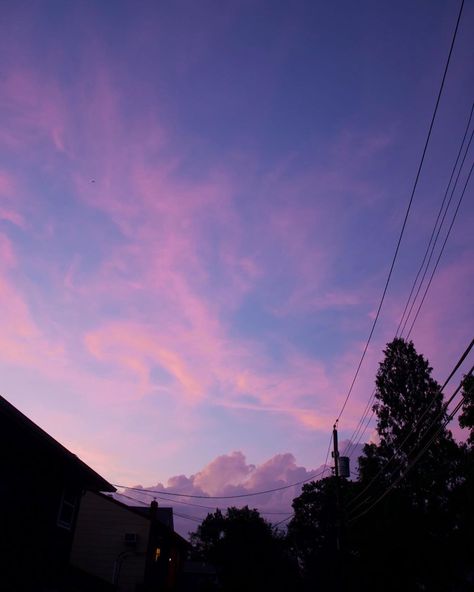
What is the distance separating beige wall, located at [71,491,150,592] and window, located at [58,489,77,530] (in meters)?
17.4

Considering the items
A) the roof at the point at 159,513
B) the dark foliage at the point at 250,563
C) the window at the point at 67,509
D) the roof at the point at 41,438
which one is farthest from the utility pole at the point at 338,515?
the dark foliage at the point at 250,563

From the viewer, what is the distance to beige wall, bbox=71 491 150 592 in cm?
3109

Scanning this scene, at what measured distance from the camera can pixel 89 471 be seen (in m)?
16.0

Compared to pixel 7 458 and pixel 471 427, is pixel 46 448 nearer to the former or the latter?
pixel 7 458

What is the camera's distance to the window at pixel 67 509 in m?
15.8

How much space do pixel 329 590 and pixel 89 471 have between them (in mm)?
63852

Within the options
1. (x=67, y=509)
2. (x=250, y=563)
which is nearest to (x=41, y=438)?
(x=67, y=509)

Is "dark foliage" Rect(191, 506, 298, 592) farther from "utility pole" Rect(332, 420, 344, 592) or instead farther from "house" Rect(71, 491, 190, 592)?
"utility pole" Rect(332, 420, 344, 592)

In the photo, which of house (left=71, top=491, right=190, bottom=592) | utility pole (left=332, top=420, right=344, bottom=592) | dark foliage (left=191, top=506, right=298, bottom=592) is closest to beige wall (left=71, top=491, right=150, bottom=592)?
house (left=71, top=491, right=190, bottom=592)

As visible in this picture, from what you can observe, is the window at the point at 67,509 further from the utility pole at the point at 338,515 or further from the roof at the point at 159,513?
the roof at the point at 159,513

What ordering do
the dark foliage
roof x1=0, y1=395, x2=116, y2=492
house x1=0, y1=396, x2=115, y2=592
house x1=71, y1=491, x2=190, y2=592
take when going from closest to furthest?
roof x1=0, y1=395, x2=116, y2=492, house x1=0, y1=396, x2=115, y2=592, house x1=71, y1=491, x2=190, y2=592, the dark foliage

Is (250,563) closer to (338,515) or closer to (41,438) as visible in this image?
(338,515)

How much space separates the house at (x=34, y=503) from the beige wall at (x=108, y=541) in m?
16.7

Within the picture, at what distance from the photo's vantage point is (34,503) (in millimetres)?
13758
